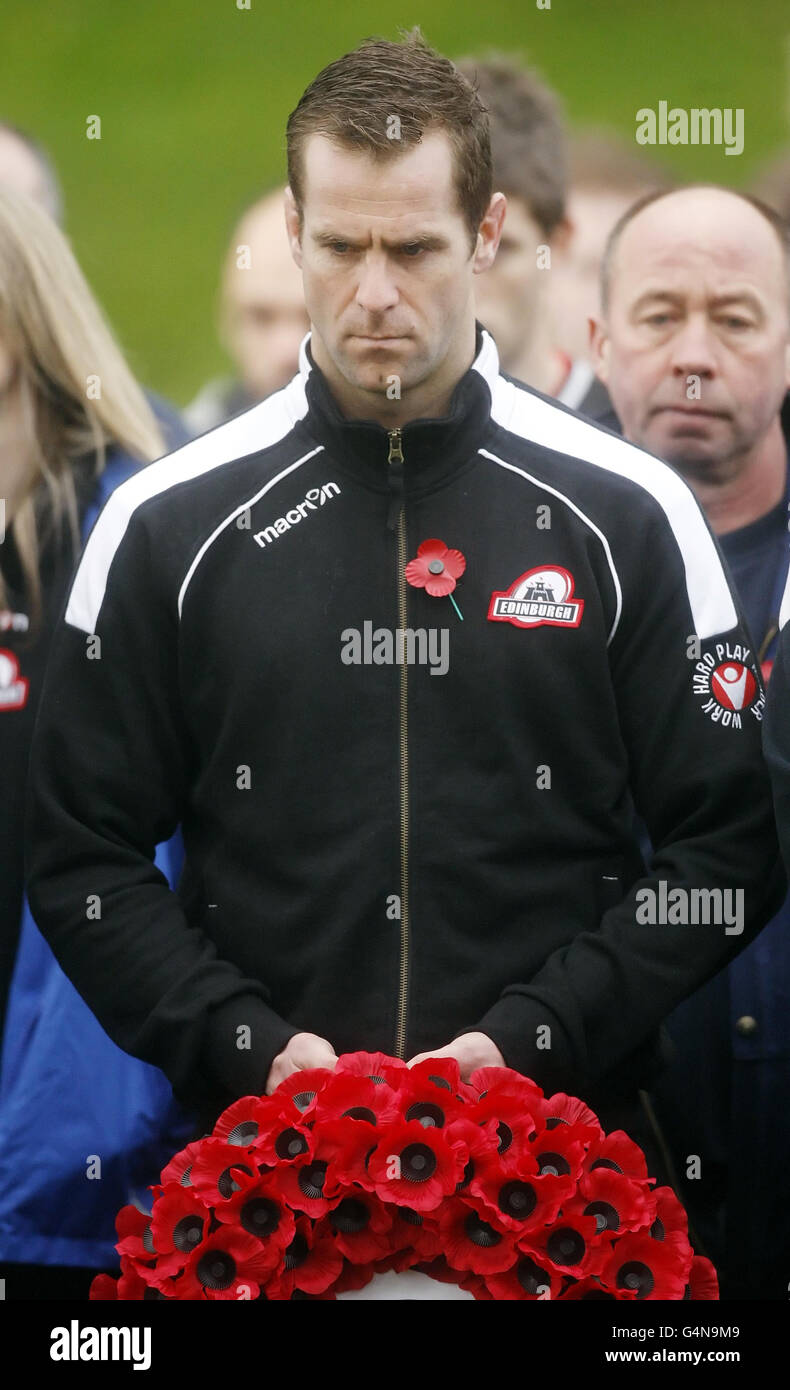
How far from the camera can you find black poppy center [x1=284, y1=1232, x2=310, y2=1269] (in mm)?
2480

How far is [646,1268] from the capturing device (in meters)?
2.51

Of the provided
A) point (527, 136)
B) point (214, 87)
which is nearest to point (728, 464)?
point (527, 136)

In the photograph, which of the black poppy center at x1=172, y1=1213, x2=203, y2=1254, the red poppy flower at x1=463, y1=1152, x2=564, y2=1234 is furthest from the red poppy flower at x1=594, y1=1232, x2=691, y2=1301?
the black poppy center at x1=172, y1=1213, x2=203, y2=1254

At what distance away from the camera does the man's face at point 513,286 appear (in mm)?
3367

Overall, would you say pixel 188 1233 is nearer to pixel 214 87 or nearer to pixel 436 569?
pixel 436 569

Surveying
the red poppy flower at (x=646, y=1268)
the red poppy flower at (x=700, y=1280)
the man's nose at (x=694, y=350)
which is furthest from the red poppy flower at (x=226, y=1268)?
the man's nose at (x=694, y=350)

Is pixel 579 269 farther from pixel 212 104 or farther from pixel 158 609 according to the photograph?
pixel 158 609

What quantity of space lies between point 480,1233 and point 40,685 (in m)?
1.28

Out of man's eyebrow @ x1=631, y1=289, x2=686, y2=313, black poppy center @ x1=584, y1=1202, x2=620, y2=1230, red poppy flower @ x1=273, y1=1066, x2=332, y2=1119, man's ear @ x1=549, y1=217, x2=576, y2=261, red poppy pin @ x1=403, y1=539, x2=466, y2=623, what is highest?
man's ear @ x1=549, y1=217, x2=576, y2=261

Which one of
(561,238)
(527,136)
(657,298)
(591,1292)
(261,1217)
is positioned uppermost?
(527,136)

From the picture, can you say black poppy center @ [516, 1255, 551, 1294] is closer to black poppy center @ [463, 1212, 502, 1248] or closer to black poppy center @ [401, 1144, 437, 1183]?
black poppy center @ [463, 1212, 502, 1248]

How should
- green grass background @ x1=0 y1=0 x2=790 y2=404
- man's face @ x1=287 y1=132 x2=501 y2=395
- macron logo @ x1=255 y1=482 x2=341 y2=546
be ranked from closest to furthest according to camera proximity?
man's face @ x1=287 y1=132 x2=501 y2=395, macron logo @ x1=255 y1=482 x2=341 y2=546, green grass background @ x1=0 y1=0 x2=790 y2=404

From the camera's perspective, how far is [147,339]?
3420 mm

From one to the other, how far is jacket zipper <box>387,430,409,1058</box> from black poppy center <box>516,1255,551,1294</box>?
341mm
